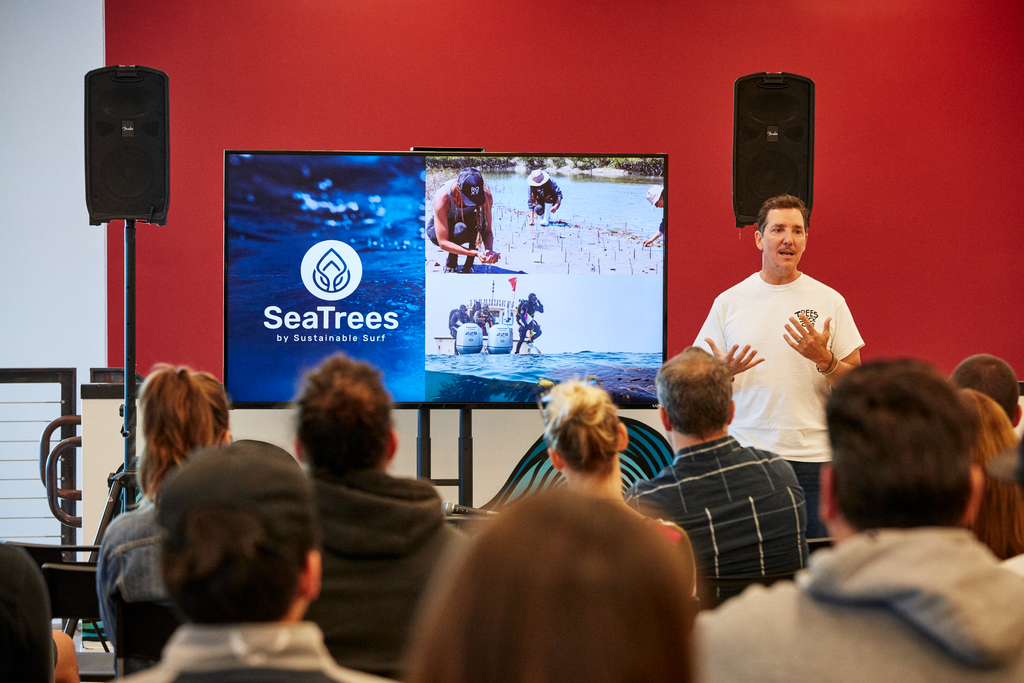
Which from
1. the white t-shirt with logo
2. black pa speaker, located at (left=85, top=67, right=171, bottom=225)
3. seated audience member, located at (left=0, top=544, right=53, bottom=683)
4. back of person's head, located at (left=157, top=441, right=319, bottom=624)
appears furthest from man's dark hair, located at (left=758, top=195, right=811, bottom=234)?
back of person's head, located at (left=157, top=441, right=319, bottom=624)

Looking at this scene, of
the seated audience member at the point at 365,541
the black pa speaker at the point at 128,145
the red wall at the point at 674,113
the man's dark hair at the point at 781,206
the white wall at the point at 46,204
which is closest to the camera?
the seated audience member at the point at 365,541

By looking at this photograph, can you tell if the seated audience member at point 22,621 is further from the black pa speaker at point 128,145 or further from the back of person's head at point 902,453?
the black pa speaker at point 128,145

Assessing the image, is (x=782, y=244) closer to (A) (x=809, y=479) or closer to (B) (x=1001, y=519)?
(A) (x=809, y=479)

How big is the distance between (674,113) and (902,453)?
422cm

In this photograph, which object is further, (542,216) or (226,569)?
(542,216)

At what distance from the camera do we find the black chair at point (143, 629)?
173 centimetres

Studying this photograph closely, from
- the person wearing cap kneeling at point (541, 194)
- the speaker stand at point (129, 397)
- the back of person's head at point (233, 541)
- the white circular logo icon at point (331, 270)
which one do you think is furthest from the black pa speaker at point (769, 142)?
the back of person's head at point (233, 541)

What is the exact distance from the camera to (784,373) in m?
3.21

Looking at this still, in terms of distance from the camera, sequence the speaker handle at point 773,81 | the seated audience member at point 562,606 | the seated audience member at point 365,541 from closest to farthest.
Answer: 1. the seated audience member at point 562,606
2. the seated audience member at point 365,541
3. the speaker handle at point 773,81

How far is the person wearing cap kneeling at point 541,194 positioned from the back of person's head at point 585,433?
1.98m

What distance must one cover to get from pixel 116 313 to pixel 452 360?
206 centimetres

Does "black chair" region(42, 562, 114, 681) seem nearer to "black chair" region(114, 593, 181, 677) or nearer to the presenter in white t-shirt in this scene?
"black chair" region(114, 593, 181, 677)

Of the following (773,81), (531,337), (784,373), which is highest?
(773,81)

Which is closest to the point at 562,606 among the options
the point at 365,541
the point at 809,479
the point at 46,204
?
the point at 365,541
